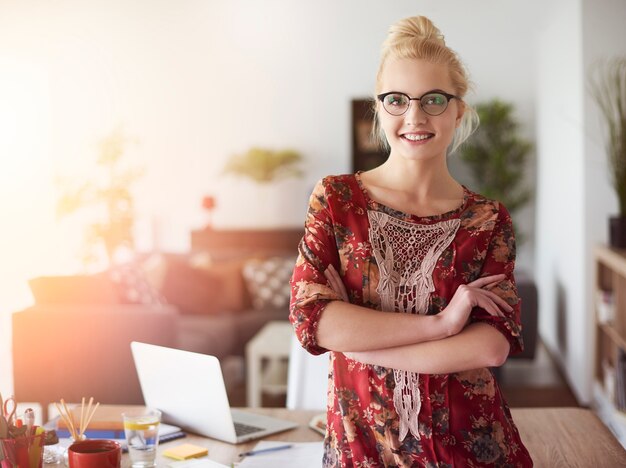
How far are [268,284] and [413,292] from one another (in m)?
4.33

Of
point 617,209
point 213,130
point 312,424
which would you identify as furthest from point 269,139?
point 312,424

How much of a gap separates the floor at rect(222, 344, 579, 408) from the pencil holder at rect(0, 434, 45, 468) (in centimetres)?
322

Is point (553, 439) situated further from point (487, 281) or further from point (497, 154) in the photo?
point (497, 154)

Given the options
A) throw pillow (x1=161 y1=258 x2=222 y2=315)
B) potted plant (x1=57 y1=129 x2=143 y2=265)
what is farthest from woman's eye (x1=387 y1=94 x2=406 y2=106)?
potted plant (x1=57 y1=129 x2=143 y2=265)

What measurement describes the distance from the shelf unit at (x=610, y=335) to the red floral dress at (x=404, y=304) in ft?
8.10

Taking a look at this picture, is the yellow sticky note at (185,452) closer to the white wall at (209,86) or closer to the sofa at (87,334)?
the sofa at (87,334)

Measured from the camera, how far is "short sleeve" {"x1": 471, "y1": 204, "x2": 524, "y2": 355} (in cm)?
142

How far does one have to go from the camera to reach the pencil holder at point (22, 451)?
141 centimetres

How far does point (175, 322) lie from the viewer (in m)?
3.75

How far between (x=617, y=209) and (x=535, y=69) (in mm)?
3594

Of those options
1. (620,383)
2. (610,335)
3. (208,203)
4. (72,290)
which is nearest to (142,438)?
(72,290)

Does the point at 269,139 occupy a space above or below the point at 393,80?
above

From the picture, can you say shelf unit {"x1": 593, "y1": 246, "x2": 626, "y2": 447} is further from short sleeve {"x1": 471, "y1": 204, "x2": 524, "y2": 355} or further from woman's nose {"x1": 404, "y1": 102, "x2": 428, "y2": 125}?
woman's nose {"x1": 404, "y1": 102, "x2": 428, "y2": 125}

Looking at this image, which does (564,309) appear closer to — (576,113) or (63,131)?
(576,113)
